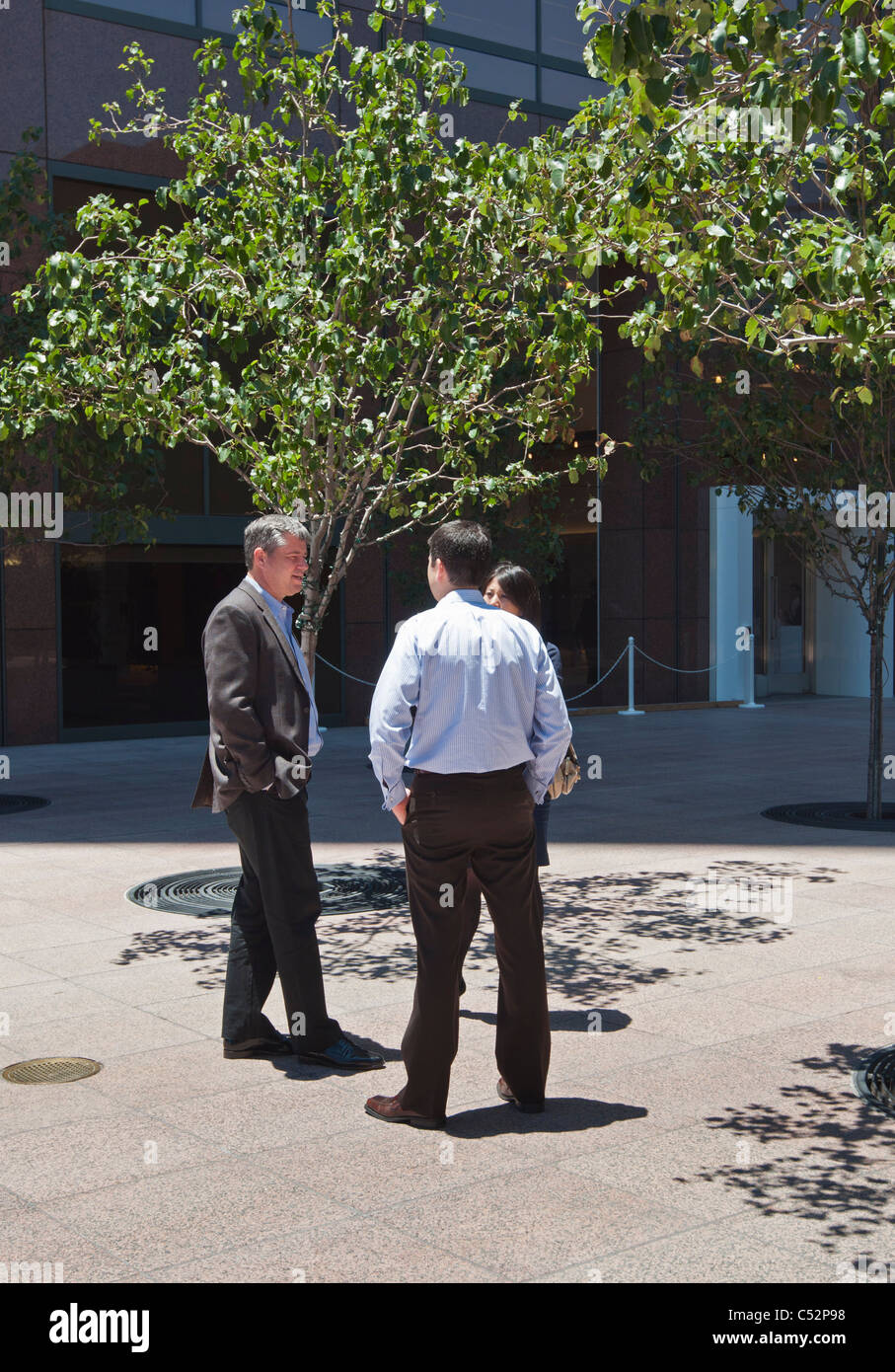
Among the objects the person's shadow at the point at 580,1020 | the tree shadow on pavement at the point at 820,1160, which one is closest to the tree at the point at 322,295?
the person's shadow at the point at 580,1020

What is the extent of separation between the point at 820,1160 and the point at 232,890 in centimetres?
508

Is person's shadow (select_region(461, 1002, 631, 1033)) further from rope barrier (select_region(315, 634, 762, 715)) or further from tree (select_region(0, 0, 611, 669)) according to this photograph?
rope barrier (select_region(315, 634, 762, 715))

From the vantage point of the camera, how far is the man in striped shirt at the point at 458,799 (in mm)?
4848

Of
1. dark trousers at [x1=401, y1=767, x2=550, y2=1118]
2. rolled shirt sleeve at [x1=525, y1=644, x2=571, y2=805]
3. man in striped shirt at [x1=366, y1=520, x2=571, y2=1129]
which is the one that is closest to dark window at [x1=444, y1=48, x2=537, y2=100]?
rolled shirt sleeve at [x1=525, y1=644, x2=571, y2=805]

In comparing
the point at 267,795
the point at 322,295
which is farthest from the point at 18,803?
the point at 267,795

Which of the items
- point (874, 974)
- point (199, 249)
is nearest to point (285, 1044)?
point (874, 974)

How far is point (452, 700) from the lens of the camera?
4.86 m

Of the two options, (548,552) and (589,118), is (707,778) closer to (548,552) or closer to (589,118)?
(548,552)

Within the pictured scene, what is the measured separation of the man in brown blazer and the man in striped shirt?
0.63m

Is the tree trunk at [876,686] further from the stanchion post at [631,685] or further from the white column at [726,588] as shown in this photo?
the white column at [726,588]

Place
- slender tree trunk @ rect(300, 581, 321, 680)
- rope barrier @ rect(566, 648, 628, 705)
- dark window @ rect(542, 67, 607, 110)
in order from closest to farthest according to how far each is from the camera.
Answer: slender tree trunk @ rect(300, 581, 321, 680)
dark window @ rect(542, 67, 607, 110)
rope barrier @ rect(566, 648, 628, 705)

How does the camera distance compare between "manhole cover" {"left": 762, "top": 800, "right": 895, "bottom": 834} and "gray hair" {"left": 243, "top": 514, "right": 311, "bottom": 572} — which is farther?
"manhole cover" {"left": 762, "top": 800, "right": 895, "bottom": 834}

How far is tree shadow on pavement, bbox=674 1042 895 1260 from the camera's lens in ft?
13.9

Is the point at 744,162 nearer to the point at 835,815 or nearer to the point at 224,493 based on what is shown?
the point at 835,815
